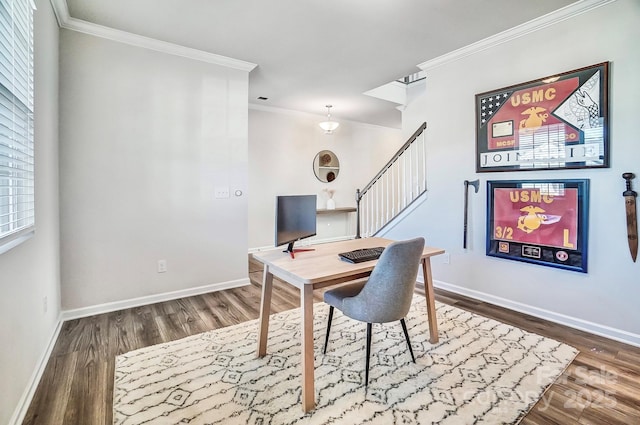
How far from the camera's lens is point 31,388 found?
171cm

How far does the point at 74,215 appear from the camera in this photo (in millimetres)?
2721

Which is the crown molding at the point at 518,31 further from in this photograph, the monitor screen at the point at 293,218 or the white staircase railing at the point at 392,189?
the monitor screen at the point at 293,218

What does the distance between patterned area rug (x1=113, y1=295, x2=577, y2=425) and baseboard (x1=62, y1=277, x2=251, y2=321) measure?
1.00 m

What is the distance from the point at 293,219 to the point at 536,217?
86.5 inches

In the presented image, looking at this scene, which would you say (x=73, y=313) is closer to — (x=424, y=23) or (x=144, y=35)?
(x=144, y=35)

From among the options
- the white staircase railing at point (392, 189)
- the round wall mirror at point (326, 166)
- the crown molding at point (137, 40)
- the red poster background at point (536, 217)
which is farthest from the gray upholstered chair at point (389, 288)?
the round wall mirror at point (326, 166)

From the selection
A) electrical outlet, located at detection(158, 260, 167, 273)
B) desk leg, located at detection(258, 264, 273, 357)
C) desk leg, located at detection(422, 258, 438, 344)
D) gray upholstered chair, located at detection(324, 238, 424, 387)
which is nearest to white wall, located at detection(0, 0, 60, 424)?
electrical outlet, located at detection(158, 260, 167, 273)

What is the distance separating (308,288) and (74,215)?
2.43m

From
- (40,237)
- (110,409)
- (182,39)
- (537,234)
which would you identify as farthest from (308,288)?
(182,39)

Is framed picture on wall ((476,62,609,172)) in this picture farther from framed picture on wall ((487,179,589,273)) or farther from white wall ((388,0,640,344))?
framed picture on wall ((487,179,589,273))

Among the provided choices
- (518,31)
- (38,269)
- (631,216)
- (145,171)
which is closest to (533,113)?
(518,31)

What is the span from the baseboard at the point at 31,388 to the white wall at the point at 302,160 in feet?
11.3

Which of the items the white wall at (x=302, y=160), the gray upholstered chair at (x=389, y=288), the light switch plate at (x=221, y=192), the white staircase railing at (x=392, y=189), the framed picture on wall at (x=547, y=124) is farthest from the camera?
the white wall at (x=302, y=160)

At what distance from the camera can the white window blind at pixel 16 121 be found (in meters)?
1.40
